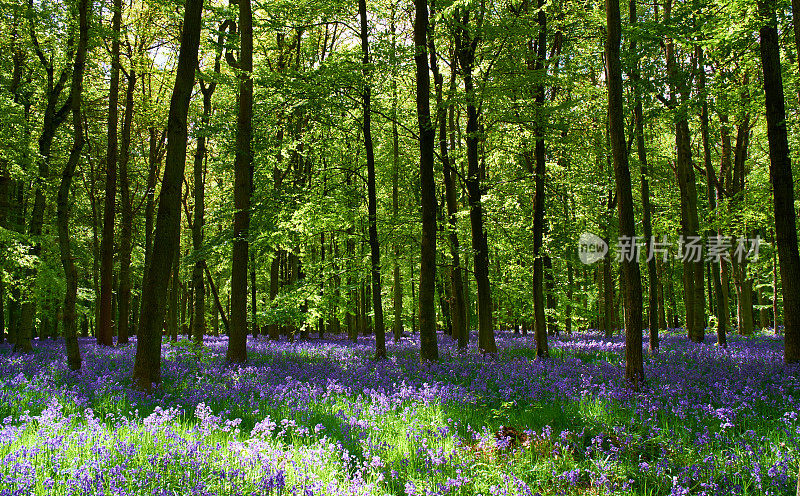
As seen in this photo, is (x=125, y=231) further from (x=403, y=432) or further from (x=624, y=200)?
(x=624, y=200)

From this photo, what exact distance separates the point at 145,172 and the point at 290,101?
17.7 metres

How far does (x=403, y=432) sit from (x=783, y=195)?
32.7 ft

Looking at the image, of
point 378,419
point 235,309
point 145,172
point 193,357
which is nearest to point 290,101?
point 235,309

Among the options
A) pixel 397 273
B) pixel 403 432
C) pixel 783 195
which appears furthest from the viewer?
pixel 397 273

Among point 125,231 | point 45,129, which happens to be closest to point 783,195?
point 45,129

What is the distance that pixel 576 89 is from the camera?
45.3ft

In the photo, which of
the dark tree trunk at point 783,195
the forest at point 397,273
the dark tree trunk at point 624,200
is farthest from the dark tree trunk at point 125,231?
the dark tree trunk at point 783,195

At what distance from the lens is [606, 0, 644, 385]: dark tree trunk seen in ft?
27.1

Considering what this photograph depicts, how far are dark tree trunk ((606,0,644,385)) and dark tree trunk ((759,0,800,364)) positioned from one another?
4.39m

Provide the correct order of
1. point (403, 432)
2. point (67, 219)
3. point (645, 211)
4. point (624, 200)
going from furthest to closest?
point (645, 211) < point (67, 219) < point (624, 200) < point (403, 432)

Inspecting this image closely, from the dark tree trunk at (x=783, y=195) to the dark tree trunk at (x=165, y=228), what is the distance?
11505 mm

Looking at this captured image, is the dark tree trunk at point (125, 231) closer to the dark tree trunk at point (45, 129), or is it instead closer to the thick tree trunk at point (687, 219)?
the dark tree trunk at point (45, 129)

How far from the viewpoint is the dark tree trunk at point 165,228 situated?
8516 millimetres

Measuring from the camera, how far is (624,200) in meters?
8.34
